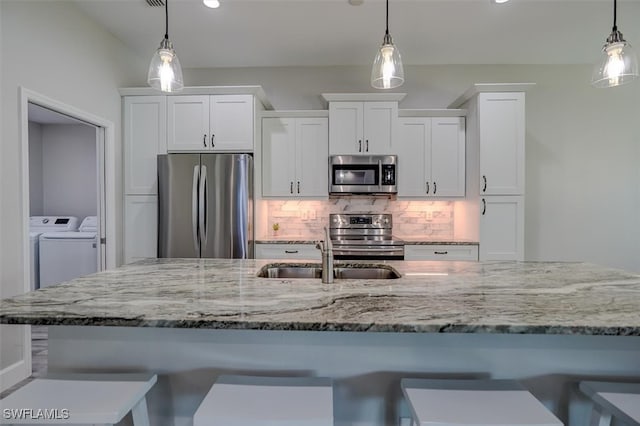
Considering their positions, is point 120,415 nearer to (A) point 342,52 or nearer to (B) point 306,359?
(B) point 306,359

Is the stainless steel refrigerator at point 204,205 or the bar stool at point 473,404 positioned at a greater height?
the stainless steel refrigerator at point 204,205

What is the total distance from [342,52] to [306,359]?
3215 millimetres

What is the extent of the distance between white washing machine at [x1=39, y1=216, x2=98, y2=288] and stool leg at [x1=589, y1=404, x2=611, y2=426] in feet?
14.6

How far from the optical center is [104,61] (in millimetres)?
3166

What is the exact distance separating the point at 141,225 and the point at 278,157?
62.7 inches

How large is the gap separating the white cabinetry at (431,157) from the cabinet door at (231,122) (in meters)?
1.60

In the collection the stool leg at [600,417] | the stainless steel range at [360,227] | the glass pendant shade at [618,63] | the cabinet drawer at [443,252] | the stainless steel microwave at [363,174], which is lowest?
the stool leg at [600,417]

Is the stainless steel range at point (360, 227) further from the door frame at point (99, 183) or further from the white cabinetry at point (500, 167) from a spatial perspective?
the door frame at point (99, 183)

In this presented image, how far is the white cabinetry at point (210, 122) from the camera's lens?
3316mm

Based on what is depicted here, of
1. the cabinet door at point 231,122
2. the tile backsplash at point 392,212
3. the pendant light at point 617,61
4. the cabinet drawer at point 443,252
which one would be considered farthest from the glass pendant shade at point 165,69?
the cabinet drawer at point 443,252

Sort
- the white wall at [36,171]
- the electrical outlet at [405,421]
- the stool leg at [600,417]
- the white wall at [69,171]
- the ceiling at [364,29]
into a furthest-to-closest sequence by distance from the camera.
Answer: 1. the white wall at [69,171]
2. the white wall at [36,171]
3. the ceiling at [364,29]
4. the electrical outlet at [405,421]
5. the stool leg at [600,417]

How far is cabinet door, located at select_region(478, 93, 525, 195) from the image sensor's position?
3242mm

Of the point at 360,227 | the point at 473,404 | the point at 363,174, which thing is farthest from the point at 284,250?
the point at 473,404

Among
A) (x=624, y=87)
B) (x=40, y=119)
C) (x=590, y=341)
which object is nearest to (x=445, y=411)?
(x=590, y=341)
